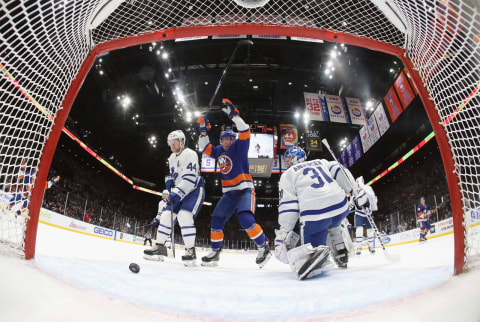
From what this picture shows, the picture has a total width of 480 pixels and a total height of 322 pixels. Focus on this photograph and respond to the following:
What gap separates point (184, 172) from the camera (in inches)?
109

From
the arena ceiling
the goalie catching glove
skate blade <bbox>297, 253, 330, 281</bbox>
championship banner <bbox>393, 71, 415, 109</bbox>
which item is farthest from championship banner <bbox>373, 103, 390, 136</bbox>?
skate blade <bbox>297, 253, 330, 281</bbox>

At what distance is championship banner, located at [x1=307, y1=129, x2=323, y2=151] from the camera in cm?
1007

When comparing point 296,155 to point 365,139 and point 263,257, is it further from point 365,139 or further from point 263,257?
point 365,139

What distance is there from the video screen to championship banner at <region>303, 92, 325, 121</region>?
1926 mm

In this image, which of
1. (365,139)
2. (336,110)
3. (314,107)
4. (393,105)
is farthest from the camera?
(365,139)

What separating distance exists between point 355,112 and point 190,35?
812 centimetres

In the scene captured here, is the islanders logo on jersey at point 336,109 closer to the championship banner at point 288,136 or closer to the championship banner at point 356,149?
the championship banner at point 288,136

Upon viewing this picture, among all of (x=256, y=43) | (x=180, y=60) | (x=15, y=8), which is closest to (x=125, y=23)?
(x=15, y=8)

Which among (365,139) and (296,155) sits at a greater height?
(365,139)

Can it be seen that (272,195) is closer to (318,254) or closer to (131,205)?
(131,205)

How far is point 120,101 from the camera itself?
10445 millimetres

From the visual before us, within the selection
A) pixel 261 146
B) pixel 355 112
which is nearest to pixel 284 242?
pixel 261 146

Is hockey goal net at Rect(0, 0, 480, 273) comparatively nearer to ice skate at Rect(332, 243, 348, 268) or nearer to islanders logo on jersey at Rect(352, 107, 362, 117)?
ice skate at Rect(332, 243, 348, 268)

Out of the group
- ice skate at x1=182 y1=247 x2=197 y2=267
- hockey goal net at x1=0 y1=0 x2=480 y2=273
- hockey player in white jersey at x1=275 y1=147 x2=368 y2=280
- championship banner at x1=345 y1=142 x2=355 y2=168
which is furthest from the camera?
championship banner at x1=345 y1=142 x2=355 y2=168
